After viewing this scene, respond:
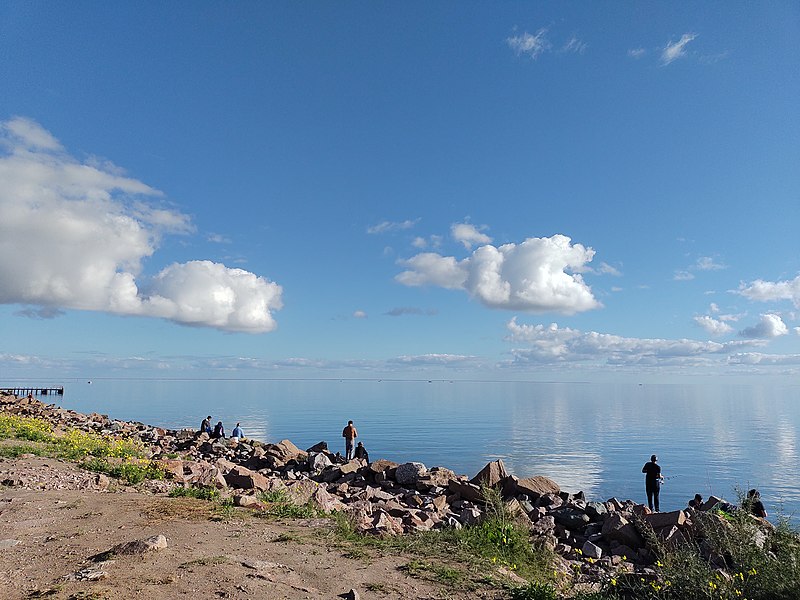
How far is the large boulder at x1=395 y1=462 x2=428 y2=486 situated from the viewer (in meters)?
21.0

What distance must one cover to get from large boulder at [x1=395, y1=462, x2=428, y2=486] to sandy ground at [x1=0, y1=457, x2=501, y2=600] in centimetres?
1043

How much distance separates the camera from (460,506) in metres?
18.1

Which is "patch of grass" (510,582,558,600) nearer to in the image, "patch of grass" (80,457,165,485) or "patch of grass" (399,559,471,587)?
"patch of grass" (399,559,471,587)

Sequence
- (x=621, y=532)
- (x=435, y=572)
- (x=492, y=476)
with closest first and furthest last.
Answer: (x=435, y=572) < (x=621, y=532) < (x=492, y=476)

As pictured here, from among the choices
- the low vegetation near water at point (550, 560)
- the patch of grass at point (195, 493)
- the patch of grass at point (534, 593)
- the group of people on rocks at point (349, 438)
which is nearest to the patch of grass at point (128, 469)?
the patch of grass at point (195, 493)

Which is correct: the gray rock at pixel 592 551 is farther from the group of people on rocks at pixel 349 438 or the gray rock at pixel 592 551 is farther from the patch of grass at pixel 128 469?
the group of people on rocks at pixel 349 438

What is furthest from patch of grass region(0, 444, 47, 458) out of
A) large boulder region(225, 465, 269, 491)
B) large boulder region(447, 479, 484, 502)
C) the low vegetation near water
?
large boulder region(447, 479, 484, 502)

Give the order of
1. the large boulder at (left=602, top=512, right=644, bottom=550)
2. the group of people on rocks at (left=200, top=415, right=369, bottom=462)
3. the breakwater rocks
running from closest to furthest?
the breakwater rocks → the large boulder at (left=602, top=512, right=644, bottom=550) → the group of people on rocks at (left=200, top=415, right=369, bottom=462)

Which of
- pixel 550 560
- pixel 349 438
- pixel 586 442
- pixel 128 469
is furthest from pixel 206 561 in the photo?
pixel 586 442

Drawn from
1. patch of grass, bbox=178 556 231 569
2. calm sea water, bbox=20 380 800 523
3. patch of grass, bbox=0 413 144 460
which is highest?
patch of grass, bbox=0 413 144 460

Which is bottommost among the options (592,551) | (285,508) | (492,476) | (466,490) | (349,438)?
(592,551)

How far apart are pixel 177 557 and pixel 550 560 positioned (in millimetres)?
6938

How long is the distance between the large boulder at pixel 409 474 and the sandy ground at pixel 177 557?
10.4 metres

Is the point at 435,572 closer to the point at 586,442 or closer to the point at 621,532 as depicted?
the point at 621,532
